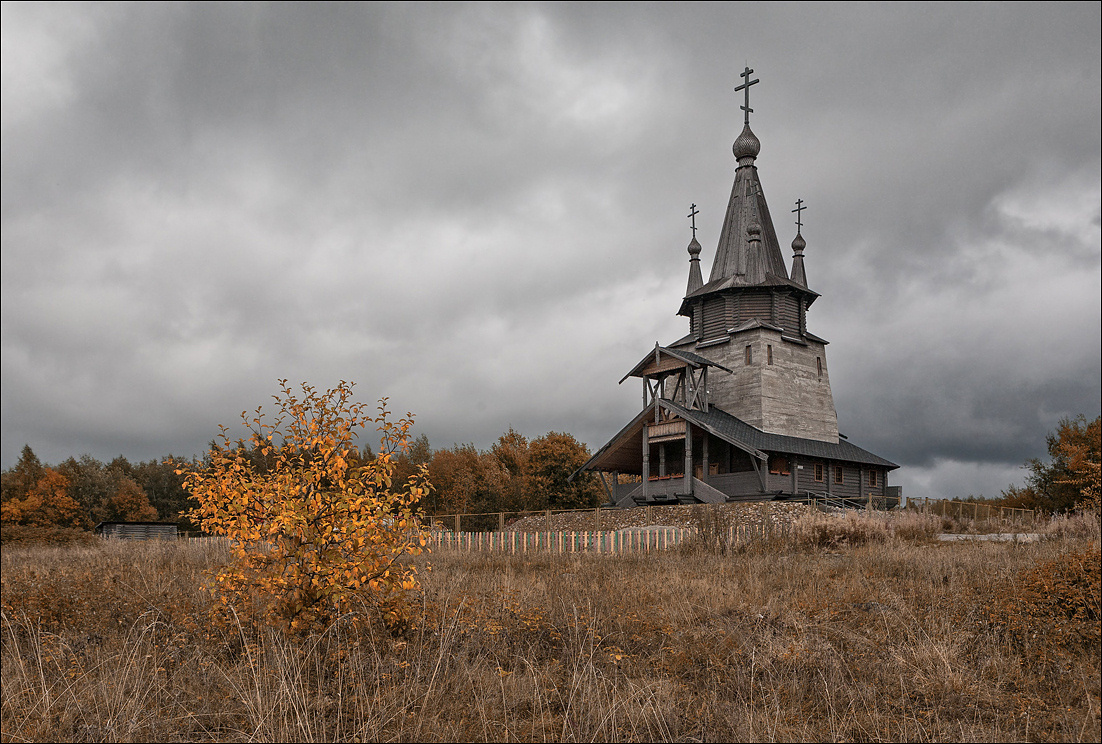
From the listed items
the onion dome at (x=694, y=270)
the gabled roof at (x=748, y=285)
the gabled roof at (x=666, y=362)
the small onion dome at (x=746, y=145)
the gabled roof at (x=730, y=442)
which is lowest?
the gabled roof at (x=730, y=442)

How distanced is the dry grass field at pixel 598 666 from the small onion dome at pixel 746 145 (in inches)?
1405

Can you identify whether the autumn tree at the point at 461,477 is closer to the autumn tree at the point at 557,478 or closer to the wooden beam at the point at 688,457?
the autumn tree at the point at 557,478

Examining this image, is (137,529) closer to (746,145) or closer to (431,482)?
(431,482)

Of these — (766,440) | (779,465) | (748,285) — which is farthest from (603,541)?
(748,285)

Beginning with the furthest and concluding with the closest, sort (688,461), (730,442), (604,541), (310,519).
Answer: (688,461) < (730,442) < (604,541) < (310,519)

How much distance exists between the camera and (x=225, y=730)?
236 inches

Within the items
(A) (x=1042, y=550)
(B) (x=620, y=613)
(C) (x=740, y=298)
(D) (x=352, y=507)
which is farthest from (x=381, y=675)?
(C) (x=740, y=298)

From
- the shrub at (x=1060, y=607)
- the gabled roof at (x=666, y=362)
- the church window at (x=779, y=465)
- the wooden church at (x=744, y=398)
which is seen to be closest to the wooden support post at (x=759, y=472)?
the wooden church at (x=744, y=398)

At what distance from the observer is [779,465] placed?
35.0 metres

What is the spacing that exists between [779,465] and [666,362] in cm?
678

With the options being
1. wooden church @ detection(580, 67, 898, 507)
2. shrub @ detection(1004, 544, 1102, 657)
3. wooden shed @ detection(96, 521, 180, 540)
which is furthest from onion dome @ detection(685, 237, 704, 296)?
shrub @ detection(1004, 544, 1102, 657)

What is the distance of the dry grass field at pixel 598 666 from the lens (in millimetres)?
5809

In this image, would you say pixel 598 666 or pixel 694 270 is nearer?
pixel 598 666

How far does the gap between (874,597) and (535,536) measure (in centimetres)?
1307
